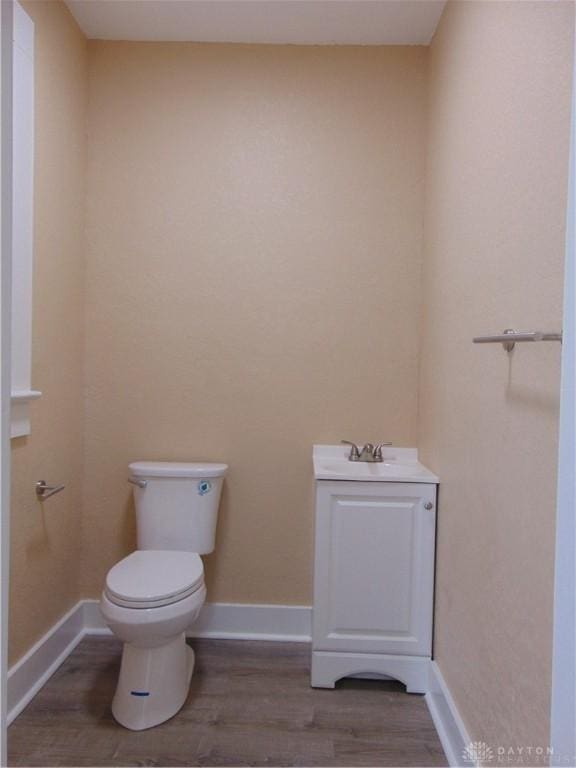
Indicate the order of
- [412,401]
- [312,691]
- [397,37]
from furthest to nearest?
[412,401], [397,37], [312,691]

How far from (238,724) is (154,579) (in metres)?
0.57

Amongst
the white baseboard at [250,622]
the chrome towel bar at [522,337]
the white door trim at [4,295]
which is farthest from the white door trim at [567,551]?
the white baseboard at [250,622]

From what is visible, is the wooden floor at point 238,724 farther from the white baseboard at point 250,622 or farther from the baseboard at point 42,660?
the white baseboard at point 250,622

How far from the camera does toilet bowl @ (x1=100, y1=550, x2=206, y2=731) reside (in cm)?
144

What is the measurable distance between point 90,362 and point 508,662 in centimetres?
192

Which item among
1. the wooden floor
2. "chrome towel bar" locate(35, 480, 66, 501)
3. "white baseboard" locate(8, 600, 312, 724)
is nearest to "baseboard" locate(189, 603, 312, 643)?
"white baseboard" locate(8, 600, 312, 724)

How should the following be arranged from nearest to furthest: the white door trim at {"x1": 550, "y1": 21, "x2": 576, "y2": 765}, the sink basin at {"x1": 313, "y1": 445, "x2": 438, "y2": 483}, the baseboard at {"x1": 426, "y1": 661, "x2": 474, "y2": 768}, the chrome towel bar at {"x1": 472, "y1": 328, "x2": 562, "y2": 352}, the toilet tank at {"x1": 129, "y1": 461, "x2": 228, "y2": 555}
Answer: the white door trim at {"x1": 550, "y1": 21, "x2": 576, "y2": 765}, the chrome towel bar at {"x1": 472, "y1": 328, "x2": 562, "y2": 352}, the baseboard at {"x1": 426, "y1": 661, "x2": 474, "y2": 768}, the sink basin at {"x1": 313, "y1": 445, "x2": 438, "y2": 483}, the toilet tank at {"x1": 129, "y1": 461, "x2": 228, "y2": 555}

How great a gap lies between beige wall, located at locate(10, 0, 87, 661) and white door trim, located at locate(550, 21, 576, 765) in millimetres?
1627

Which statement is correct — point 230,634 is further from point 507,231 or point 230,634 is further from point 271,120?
point 271,120

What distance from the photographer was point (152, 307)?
208 cm

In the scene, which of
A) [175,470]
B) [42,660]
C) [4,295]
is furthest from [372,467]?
[4,295]

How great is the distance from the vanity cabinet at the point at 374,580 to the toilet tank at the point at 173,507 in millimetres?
515

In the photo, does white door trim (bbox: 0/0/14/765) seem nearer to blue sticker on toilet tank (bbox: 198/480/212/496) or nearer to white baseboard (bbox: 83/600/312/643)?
blue sticker on toilet tank (bbox: 198/480/212/496)

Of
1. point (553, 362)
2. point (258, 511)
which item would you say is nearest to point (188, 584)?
point (258, 511)
